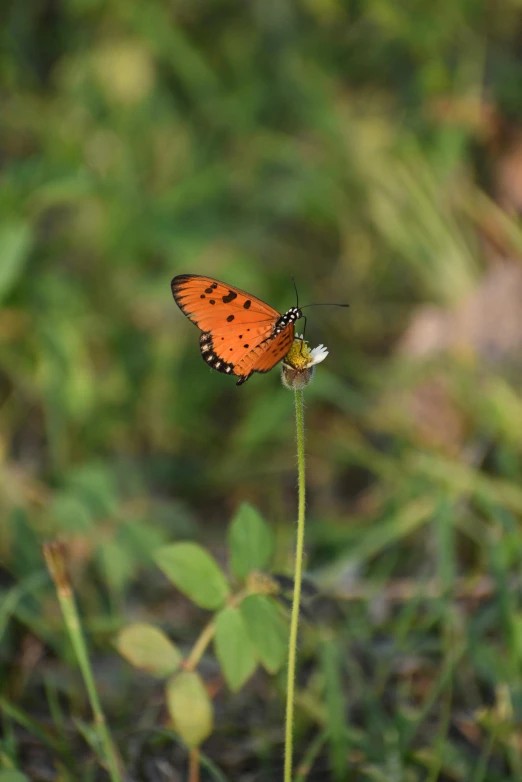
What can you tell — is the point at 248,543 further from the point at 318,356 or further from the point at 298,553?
the point at 318,356

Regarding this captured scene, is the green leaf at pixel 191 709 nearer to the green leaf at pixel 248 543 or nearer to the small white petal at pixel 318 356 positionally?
the green leaf at pixel 248 543

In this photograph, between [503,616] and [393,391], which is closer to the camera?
[503,616]

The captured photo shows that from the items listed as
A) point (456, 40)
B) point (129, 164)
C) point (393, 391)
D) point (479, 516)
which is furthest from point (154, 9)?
point (479, 516)

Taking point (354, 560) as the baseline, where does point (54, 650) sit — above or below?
below

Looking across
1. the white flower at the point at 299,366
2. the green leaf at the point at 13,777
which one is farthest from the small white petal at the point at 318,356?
the green leaf at the point at 13,777

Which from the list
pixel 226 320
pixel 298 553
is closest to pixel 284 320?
pixel 226 320

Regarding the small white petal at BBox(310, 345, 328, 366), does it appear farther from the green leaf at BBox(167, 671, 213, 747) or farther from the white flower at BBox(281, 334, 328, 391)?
the green leaf at BBox(167, 671, 213, 747)

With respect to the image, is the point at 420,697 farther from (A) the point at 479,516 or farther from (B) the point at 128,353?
(B) the point at 128,353
